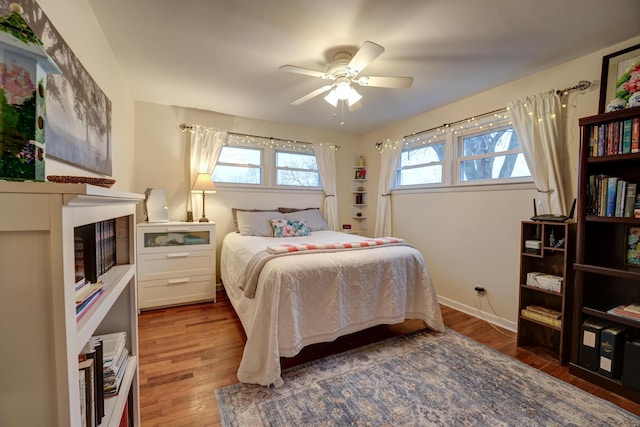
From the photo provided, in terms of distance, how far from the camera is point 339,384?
66.9 inches

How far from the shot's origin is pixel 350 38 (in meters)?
1.86

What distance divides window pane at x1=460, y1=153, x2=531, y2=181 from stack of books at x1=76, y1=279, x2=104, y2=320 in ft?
10.2

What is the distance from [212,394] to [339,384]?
776mm

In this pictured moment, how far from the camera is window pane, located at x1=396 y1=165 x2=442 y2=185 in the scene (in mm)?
3299

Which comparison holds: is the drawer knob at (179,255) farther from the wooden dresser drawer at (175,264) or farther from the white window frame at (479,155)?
the white window frame at (479,155)

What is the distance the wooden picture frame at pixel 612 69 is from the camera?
1810mm

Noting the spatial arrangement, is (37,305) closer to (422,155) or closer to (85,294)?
(85,294)

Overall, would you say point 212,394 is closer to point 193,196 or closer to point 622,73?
point 193,196

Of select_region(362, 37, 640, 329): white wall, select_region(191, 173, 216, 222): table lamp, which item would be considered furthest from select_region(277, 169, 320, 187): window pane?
select_region(362, 37, 640, 329): white wall

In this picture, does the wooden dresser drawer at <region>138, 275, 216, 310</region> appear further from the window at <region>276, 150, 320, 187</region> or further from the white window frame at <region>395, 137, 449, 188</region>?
the white window frame at <region>395, 137, 449, 188</region>

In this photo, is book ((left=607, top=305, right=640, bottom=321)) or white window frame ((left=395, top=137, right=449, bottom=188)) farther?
white window frame ((left=395, top=137, right=449, bottom=188))

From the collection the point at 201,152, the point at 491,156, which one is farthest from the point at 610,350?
the point at 201,152

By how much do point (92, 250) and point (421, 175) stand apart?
3411 mm

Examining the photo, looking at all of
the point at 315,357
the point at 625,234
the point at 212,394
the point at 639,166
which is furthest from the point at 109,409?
the point at 639,166
